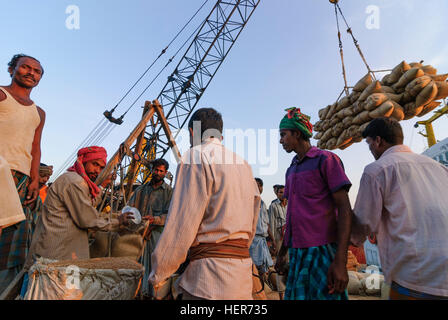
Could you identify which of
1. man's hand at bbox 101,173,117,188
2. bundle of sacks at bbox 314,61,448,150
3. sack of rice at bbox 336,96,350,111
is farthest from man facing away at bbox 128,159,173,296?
sack of rice at bbox 336,96,350,111

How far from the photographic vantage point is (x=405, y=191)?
1288 millimetres

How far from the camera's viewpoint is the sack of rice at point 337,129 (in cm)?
501

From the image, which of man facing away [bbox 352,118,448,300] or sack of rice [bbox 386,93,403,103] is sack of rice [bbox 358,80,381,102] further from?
man facing away [bbox 352,118,448,300]

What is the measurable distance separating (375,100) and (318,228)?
3.27m

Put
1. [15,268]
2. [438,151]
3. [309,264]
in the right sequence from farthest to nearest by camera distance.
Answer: [438,151] < [15,268] < [309,264]

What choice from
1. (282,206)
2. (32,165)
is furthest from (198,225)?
(282,206)

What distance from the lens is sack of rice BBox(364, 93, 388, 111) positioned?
13.0 ft

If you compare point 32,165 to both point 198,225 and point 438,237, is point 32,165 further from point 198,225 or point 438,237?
point 438,237

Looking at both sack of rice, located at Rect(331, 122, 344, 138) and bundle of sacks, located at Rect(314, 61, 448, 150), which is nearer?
bundle of sacks, located at Rect(314, 61, 448, 150)

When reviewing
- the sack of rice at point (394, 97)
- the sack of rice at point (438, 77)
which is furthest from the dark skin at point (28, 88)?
the sack of rice at point (438, 77)

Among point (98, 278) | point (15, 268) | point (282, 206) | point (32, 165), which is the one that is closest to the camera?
point (98, 278)

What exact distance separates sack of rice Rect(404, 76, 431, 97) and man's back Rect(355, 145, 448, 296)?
314 centimetres
